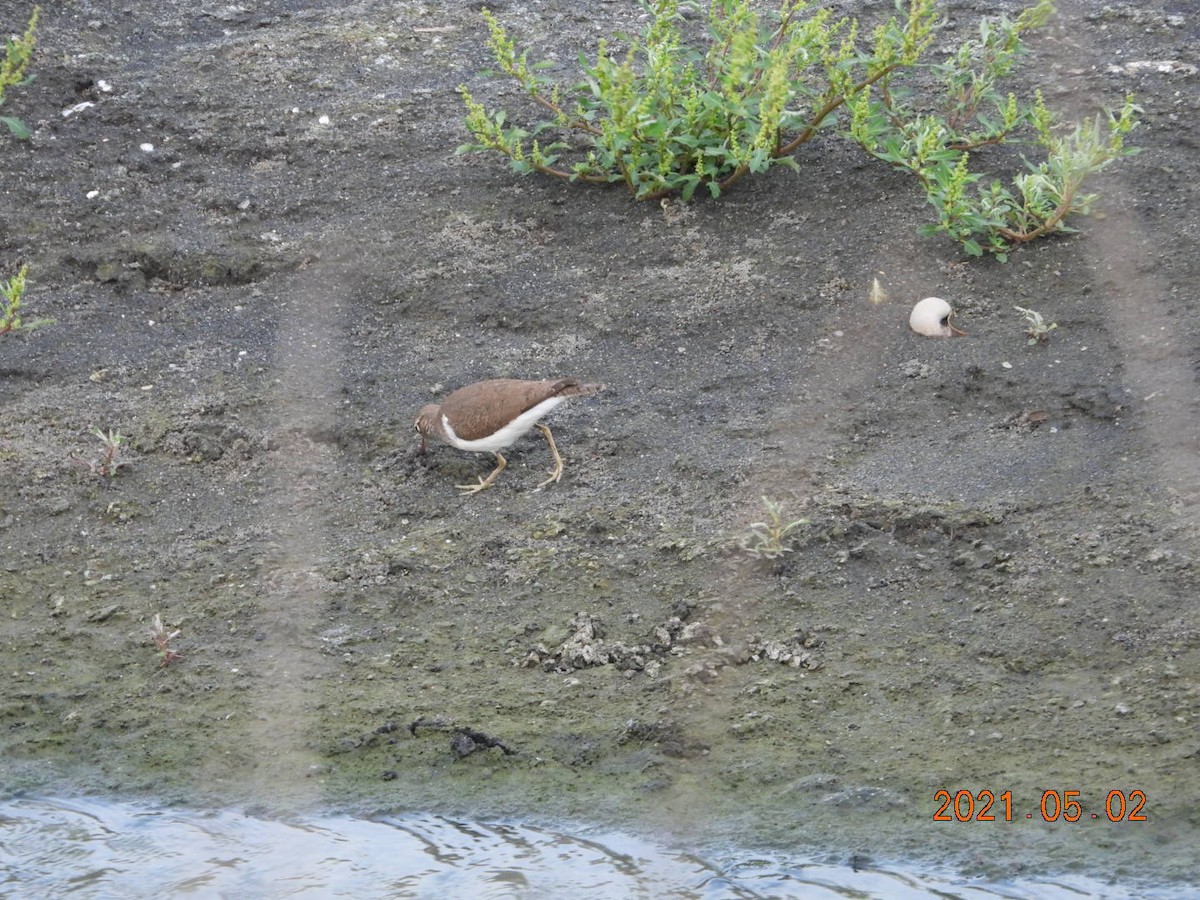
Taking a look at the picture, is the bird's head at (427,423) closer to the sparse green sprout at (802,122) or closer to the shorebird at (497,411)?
the shorebird at (497,411)

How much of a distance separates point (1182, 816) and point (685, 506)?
6.90 ft

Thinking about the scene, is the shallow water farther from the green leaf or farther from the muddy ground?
the green leaf

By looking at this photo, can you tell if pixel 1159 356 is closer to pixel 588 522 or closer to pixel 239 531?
pixel 588 522

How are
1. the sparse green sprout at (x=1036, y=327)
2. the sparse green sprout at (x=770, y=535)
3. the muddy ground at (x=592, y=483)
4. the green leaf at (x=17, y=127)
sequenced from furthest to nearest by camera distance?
1. the green leaf at (x=17, y=127)
2. the sparse green sprout at (x=1036, y=327)
3. the sparse green sprout at (x=770, y=535)
4. the muddy ground at (x=592, y=483)

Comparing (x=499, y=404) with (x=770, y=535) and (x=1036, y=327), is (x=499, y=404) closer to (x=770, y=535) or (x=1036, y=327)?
(x=770, y=535)

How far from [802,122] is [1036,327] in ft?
5.55

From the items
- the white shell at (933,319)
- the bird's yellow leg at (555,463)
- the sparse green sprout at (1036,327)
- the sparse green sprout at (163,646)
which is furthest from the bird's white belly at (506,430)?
the sparse green sprout at (1036,327)

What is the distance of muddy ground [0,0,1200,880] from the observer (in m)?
3.96

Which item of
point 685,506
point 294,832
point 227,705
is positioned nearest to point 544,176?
point 685,506

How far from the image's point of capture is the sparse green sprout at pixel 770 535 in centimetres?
468

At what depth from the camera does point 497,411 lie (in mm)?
5332

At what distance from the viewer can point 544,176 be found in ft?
23.8

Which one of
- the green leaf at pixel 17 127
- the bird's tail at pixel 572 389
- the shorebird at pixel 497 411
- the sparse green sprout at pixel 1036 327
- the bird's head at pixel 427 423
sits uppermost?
the green leaf at pixel 17 127

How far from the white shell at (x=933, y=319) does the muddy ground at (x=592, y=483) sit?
0.08 metres
